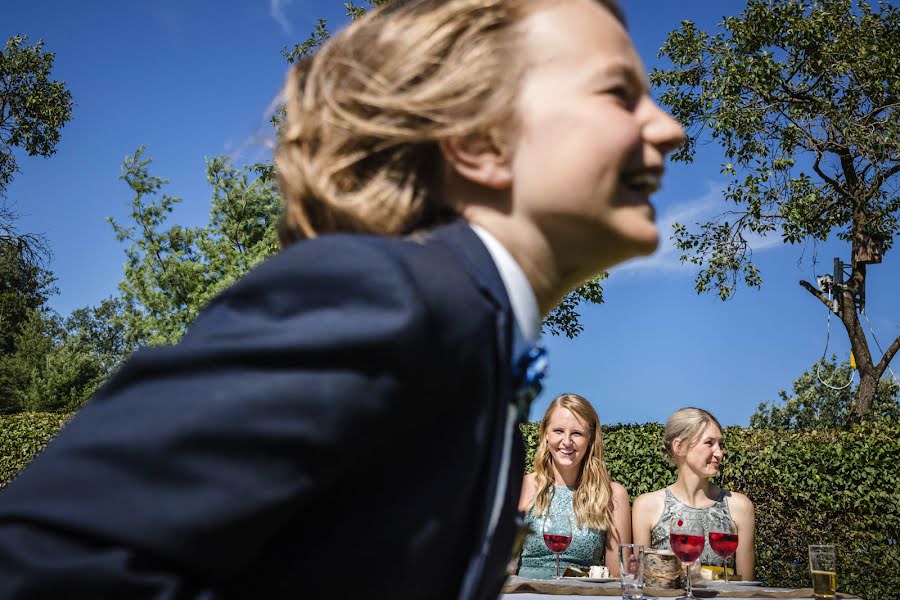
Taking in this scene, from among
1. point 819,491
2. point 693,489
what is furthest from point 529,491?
point 819,491

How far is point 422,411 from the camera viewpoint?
2.84 feet

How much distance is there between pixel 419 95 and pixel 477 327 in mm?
452

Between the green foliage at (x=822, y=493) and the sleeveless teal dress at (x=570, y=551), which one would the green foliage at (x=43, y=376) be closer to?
the green foliage at (x=822, y=493)

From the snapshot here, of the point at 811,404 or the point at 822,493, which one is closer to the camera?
the point at 822,493

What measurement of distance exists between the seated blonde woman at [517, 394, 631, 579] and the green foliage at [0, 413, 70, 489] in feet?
35.9

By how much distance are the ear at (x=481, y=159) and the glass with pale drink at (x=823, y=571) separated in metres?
3.66

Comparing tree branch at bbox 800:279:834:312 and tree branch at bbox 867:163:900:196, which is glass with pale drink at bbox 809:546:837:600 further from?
tree branch at bbox 800:279:834:312

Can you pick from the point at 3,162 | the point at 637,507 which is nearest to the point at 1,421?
the point at 3,162

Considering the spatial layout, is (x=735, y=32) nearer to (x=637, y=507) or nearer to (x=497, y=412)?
(x=637, y=507)

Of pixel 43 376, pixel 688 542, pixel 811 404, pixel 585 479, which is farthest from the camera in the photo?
pixel 811 404

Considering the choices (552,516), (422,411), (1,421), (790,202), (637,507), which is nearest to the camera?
(422,411)

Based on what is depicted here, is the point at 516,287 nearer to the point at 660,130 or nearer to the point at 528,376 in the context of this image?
the point at 528,376

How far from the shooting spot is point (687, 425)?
6621mm

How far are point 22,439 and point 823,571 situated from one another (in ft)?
47.3
